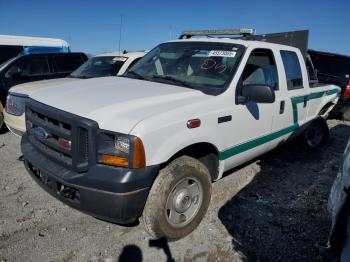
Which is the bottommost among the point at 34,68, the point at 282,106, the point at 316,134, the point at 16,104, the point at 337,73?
the point at 316,134

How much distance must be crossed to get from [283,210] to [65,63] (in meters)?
6.55

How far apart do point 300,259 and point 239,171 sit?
6.62 ft

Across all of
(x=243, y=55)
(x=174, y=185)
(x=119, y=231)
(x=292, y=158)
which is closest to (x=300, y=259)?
(x=174, y=185)

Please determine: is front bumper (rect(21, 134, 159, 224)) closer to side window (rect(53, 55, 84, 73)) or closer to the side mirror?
the side mirror

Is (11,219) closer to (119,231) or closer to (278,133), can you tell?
(119,231)

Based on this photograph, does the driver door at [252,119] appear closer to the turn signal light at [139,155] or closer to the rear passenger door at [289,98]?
the rear passenger door at [289,98]

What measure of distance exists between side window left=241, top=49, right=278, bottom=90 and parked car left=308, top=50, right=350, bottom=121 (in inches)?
205

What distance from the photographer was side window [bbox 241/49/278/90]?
3.68 meters

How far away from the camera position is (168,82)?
3.48 metres

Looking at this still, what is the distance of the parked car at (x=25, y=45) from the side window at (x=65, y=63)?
239 inches

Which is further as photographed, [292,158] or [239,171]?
[292,158]

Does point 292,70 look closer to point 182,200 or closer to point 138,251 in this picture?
point 182,200

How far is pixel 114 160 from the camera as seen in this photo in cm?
244

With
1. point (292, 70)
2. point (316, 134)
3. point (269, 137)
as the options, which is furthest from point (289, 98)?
point (316, 134)
